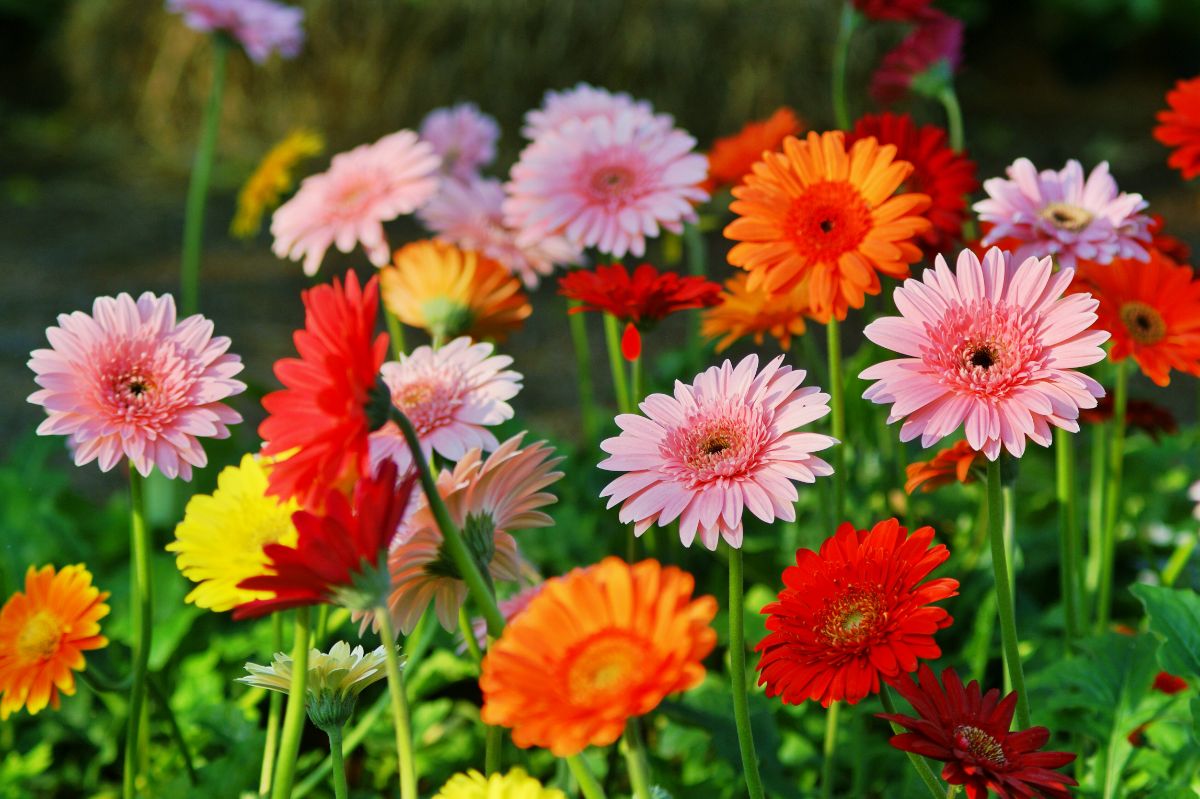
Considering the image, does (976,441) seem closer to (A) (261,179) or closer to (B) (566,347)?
(A) (261,179)

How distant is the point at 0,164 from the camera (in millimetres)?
4816

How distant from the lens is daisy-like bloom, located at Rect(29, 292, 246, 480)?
2.45 ft

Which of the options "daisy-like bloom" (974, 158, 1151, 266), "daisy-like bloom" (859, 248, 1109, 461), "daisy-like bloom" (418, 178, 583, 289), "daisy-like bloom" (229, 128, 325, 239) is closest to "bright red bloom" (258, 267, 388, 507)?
"daisy-like bloom" (859, 248, 1109, 461)

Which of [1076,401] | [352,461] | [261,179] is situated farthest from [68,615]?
[261,179]

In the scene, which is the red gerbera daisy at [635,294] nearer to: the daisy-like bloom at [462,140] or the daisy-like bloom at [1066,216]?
the daisy-like bloom at [1066,216]

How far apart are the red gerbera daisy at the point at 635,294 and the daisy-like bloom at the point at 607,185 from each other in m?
0.12

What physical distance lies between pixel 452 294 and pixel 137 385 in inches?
15.4

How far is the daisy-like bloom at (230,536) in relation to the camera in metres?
0.76

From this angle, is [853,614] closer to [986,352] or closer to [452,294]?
[986,352]

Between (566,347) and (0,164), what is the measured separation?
295 cm

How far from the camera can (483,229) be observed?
128 centimetres

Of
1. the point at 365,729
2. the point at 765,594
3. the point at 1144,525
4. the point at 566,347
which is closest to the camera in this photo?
the point at 365,729

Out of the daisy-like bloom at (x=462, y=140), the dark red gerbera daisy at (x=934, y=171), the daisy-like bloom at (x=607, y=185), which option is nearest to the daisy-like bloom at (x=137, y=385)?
the daisy-like bloom at (x=607, y=185)

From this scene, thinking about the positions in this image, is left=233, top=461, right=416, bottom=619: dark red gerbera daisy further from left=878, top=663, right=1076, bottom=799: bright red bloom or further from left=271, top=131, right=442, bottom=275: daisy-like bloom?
left=271, top=131, right=442, bottom=275: daisy-like bloom
